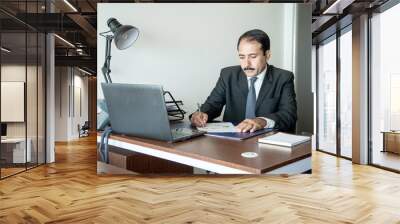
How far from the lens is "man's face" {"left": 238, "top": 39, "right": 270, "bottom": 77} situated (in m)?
4.09

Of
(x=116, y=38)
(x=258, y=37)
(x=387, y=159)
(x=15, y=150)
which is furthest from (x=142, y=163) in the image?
(x=387, y=159)

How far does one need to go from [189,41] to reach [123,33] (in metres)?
0.73

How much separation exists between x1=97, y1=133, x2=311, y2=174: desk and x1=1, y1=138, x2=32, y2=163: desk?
2803 mm

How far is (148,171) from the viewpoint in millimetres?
4270

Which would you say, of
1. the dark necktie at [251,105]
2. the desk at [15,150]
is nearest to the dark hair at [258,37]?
the dark necktie at [251,105]

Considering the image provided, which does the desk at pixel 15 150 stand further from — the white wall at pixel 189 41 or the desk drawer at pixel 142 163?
the white wall at pixel 189 41

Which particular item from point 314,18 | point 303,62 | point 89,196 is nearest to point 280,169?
point 303,62

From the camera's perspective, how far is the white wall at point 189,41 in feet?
13.4

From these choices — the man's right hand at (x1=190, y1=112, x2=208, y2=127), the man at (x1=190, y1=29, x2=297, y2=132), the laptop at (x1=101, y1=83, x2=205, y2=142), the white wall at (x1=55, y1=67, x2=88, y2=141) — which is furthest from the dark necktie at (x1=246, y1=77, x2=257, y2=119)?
the white wall at (x1=55, y1=67, x2=88, y2=141)

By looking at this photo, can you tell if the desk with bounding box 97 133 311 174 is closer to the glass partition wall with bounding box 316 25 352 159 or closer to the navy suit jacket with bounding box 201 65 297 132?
the navy suit jacket with bounding box 201 65 297 132

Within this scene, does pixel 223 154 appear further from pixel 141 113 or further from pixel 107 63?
pixel 107 63

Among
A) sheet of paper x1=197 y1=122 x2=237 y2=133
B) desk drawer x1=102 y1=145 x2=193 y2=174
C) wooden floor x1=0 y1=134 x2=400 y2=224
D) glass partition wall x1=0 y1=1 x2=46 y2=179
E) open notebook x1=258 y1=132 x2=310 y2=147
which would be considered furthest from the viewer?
glass partition wall x1=0 y1=1 x2=46 y2=179

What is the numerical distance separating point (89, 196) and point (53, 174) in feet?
5.79

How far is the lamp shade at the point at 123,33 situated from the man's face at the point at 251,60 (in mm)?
1176
